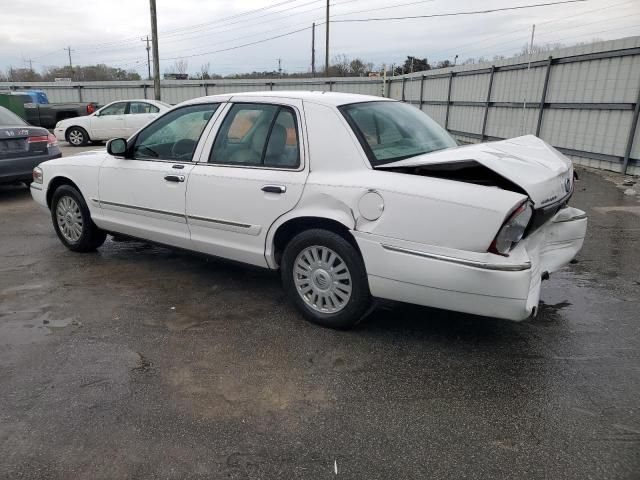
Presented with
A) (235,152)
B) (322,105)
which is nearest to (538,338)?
(322,105)

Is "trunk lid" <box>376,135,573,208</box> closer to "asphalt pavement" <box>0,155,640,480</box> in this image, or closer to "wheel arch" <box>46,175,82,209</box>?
"asphalt pavement" <box>0,155,640,480</box>

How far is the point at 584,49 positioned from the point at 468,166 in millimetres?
9301

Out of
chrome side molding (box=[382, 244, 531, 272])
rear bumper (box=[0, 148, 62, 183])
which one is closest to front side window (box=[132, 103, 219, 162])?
chrome side molding (box=[382, 244, 531, 272])

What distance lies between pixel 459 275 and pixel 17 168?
25.8ft

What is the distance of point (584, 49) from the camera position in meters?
10.5

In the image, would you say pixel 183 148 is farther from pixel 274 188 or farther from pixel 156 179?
pixel 274 188

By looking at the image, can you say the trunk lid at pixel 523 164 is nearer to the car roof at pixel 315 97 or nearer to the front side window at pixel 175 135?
the car roof at pixel 315 97

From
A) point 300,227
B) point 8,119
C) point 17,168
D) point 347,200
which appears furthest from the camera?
point 8,119

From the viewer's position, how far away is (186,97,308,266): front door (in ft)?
12.6

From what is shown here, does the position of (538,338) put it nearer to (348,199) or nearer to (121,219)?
(348,199)

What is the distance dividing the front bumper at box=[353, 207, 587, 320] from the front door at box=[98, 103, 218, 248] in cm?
182

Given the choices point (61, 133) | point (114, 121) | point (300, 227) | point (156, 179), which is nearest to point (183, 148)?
point (156, 179)

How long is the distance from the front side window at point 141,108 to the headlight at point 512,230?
1575 centimetres

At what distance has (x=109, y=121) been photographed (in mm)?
16938
